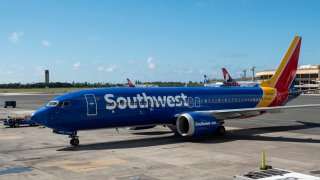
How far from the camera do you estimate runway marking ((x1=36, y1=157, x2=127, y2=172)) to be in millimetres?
18094

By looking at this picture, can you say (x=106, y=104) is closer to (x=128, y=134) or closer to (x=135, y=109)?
(x=135, y=109)

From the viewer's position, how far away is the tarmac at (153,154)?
17.1 m

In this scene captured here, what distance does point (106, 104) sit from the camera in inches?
1001

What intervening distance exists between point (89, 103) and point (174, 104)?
671cm

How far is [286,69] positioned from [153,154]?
1902cm

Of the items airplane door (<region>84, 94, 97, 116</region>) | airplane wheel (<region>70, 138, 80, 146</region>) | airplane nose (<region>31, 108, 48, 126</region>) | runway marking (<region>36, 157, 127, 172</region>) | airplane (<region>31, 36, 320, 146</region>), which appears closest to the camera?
runway marking (<region>36, 157, 127, 172</region>)

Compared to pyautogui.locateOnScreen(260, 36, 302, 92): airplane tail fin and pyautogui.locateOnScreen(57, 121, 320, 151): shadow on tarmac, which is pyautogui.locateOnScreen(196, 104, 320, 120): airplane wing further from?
pyautogui.locateOnScreen(260, 36, 302, 92): airplane tail fin

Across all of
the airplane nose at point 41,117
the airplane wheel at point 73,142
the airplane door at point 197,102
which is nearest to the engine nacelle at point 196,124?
the airplane door at point 197,102

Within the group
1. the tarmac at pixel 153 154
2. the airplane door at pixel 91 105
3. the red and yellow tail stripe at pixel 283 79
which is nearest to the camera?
the tarmac at pixel 153 154

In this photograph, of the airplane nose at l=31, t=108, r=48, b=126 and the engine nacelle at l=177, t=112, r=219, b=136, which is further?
the engine nacelle at l=177, t=112, r=219, b=136

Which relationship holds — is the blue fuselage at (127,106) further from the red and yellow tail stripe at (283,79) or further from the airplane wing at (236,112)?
A: the red and yellow tail stripe at (283,79)

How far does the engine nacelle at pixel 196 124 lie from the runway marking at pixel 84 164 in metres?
7.42

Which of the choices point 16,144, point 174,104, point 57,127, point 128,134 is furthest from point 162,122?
point 16,144

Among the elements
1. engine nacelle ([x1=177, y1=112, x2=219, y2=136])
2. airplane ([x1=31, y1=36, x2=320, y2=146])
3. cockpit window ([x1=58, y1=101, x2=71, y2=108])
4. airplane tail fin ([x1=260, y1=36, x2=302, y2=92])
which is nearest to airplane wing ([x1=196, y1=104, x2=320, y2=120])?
airplane ([x1=31, y1=36, x2=320, y2=146])
